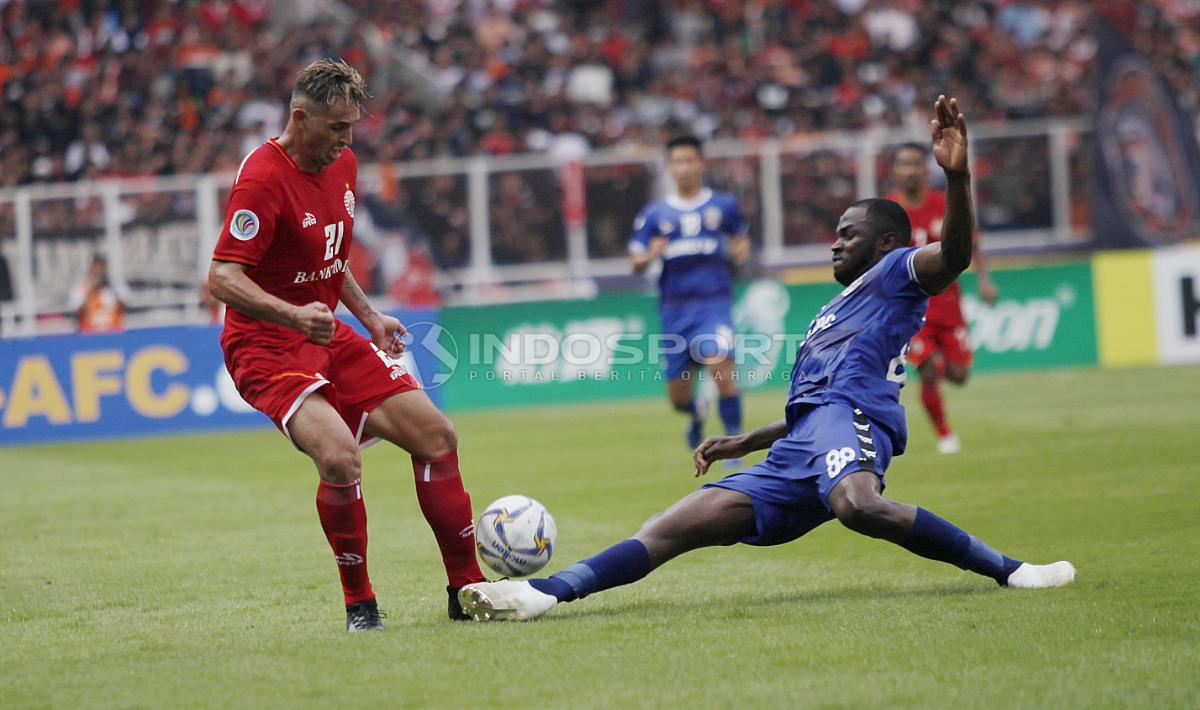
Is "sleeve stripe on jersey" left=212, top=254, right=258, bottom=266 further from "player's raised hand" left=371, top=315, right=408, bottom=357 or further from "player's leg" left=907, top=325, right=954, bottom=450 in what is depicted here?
"player's leg" left=907, top=325, right=954, bottom=450

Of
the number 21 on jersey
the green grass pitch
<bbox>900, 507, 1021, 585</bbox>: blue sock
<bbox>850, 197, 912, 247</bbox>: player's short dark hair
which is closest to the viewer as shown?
the green grass pitch

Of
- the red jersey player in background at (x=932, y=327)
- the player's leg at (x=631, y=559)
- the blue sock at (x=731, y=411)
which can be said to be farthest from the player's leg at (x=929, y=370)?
the player's leg at (x=631, y=559)

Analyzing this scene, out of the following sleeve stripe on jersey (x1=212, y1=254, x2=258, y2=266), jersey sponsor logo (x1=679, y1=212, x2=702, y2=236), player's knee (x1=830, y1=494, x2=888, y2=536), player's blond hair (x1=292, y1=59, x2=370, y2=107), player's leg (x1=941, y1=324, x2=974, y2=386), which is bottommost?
player's knee (x1=830, y1=494, x2=888, y2=536)

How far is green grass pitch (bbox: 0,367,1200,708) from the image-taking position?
4.89m

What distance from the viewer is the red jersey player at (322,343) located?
5965mm

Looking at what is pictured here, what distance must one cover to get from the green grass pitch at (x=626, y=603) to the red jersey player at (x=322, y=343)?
408 millimetres

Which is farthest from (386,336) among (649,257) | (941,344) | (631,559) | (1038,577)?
(941,344)

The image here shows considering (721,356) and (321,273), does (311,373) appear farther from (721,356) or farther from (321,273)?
(721,356)

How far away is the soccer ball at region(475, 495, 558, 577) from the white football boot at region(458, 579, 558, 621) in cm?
49

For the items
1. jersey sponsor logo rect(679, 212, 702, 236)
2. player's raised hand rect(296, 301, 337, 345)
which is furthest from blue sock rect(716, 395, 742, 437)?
player's raised hand rect(296, 301, 337, 345)

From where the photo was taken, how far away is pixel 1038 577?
6438 millimetres

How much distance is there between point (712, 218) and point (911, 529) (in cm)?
697

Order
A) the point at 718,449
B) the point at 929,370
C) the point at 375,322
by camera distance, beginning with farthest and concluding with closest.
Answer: the point at 929,370 → the point at 375,322 → the point at 718,449

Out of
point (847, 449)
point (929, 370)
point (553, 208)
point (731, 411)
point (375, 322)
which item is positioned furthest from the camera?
point (553, 208)
